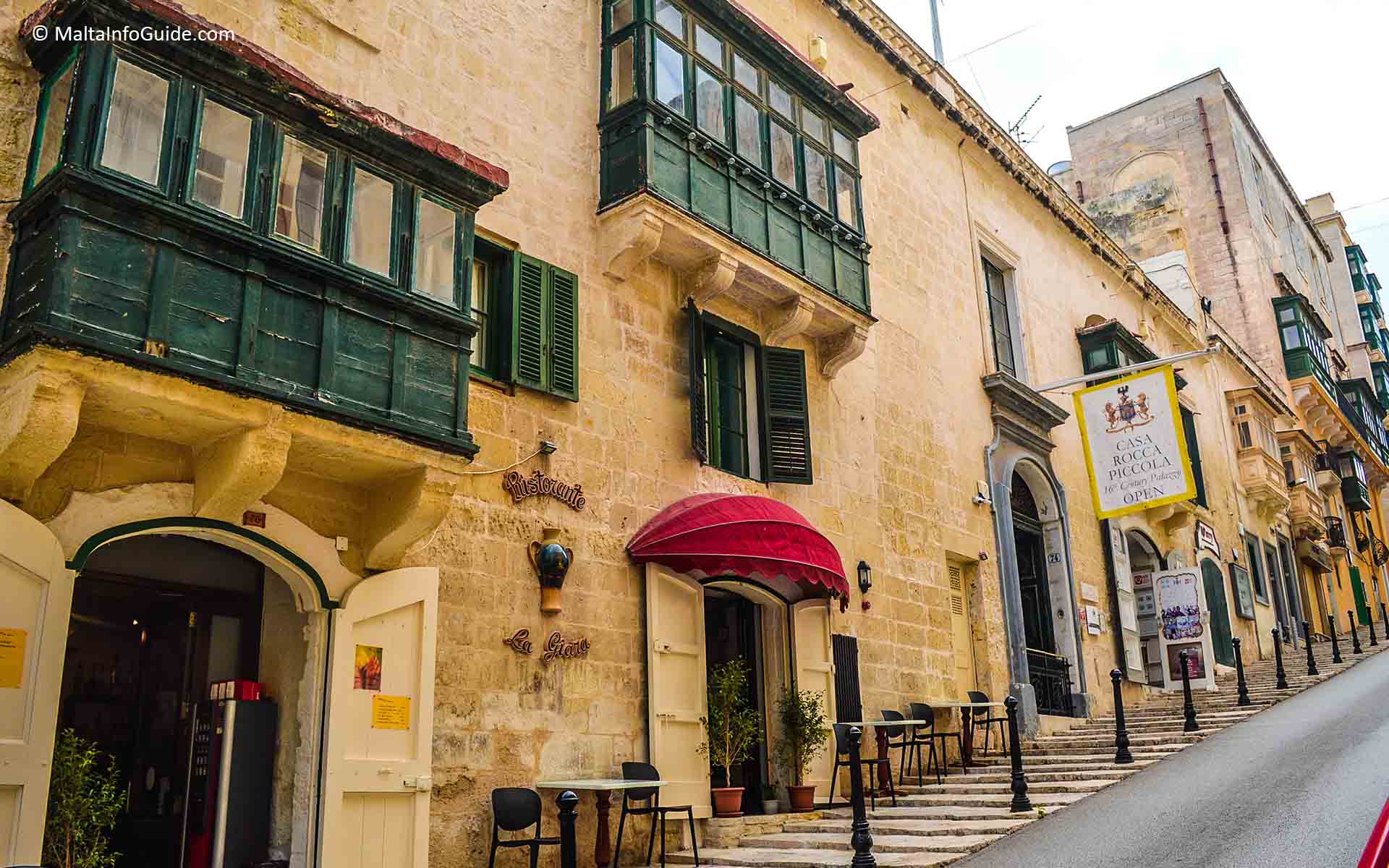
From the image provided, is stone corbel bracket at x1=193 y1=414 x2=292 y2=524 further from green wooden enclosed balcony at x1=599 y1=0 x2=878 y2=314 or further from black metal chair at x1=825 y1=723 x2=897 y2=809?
black metal chair at x1=825 y1=723 x2=897 y2=809

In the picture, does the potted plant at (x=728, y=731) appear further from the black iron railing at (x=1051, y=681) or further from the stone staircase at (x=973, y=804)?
the black iron railing at (x=1051, y=681)

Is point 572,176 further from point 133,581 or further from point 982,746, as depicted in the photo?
point 982,746

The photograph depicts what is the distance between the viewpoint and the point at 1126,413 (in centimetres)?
1647

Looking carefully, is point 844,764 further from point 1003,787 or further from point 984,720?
point 984,720

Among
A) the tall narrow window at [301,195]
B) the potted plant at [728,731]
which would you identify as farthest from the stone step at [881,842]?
the tall narrow window at [301,195]

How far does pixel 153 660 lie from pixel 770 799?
6.05m

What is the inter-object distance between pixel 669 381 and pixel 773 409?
1.55 m

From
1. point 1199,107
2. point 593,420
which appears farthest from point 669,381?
point 1199,107

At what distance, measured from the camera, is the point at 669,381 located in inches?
441

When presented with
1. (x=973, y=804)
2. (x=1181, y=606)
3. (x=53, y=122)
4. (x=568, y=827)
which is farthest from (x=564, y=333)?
(x=1181, y=606)

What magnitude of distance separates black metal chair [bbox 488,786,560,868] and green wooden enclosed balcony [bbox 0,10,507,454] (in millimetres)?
2574

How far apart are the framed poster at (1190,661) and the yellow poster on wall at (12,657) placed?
704 inches

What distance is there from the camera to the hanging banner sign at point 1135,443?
622 inches

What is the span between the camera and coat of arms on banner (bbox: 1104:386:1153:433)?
16.2 meters
